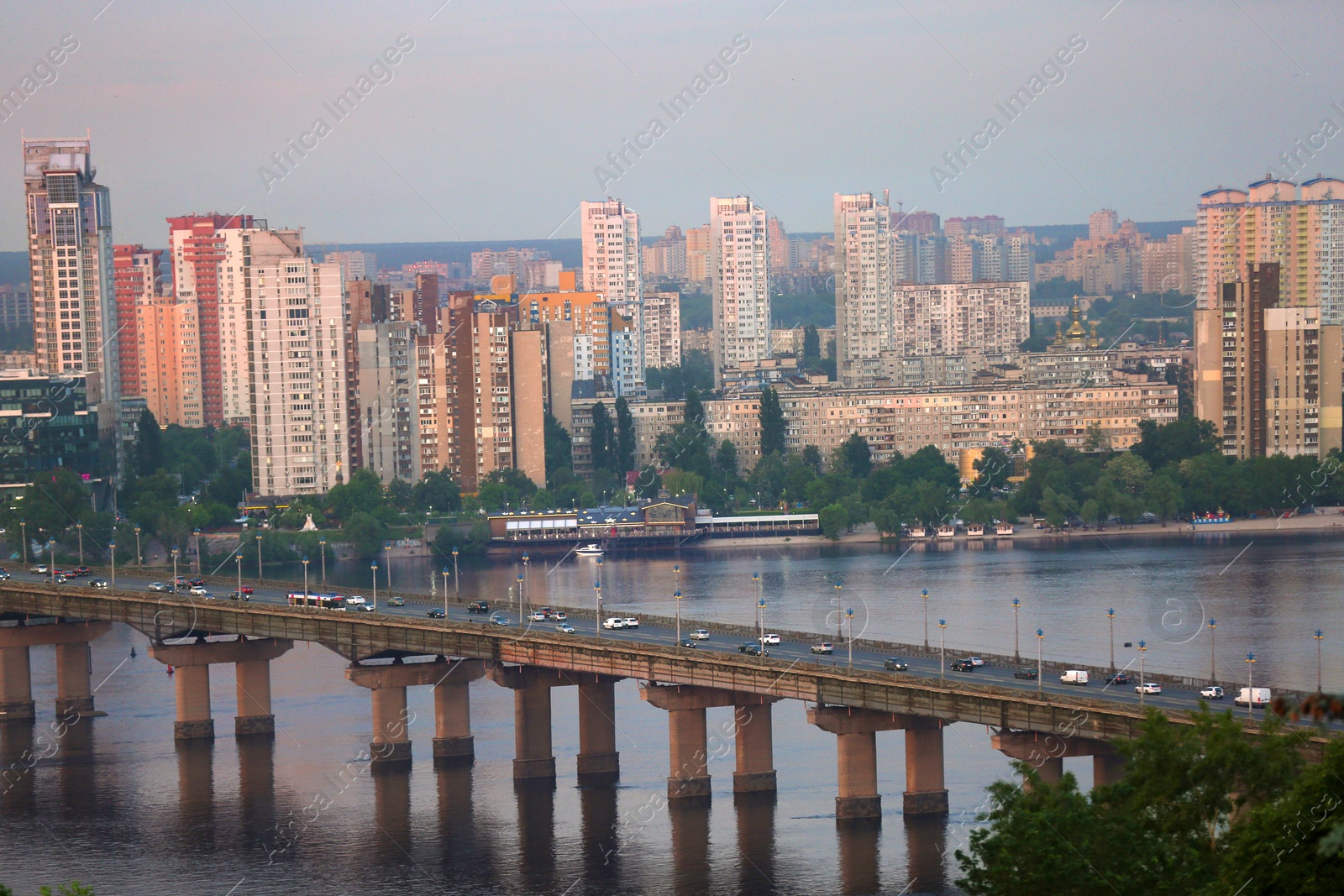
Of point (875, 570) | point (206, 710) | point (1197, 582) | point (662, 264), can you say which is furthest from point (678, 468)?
point (662, 264)

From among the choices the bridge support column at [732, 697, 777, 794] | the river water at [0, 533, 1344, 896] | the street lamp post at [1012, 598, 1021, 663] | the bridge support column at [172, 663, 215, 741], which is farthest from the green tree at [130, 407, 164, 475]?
the bridge support column at [732, 697, 777, 794]

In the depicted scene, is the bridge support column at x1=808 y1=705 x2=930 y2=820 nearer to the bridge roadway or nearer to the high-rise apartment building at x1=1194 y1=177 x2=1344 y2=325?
the bridge roadway

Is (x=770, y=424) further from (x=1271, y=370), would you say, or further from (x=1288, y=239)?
(x=1288, y=239)

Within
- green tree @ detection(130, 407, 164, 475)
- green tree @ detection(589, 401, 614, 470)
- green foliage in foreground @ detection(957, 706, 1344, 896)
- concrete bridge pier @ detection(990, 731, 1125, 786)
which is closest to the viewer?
green foliage in foreground @ detection(957, 706, 1344, 896)

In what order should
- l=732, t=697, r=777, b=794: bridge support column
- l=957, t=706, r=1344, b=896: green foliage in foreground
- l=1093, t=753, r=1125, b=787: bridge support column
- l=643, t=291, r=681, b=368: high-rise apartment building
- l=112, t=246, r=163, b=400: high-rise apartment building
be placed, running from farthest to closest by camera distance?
l=643, t=291, r=681, b=368: high-rise apartment building, l=112, t=246, r=163, b=400: high-rise apartment building, l=732, t=697, r=777, b=794: bridge support column, l=1093, t=753, r=1125, b=787: bridge support column, l=957, t=706, r=1344, b=896: green foliage in foreground

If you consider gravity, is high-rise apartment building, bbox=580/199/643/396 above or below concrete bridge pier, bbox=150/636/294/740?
above

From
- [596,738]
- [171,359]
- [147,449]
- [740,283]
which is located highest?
[740,283]

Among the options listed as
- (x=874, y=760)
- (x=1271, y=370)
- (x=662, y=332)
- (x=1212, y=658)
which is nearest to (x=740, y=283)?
(x=662, y=332)
